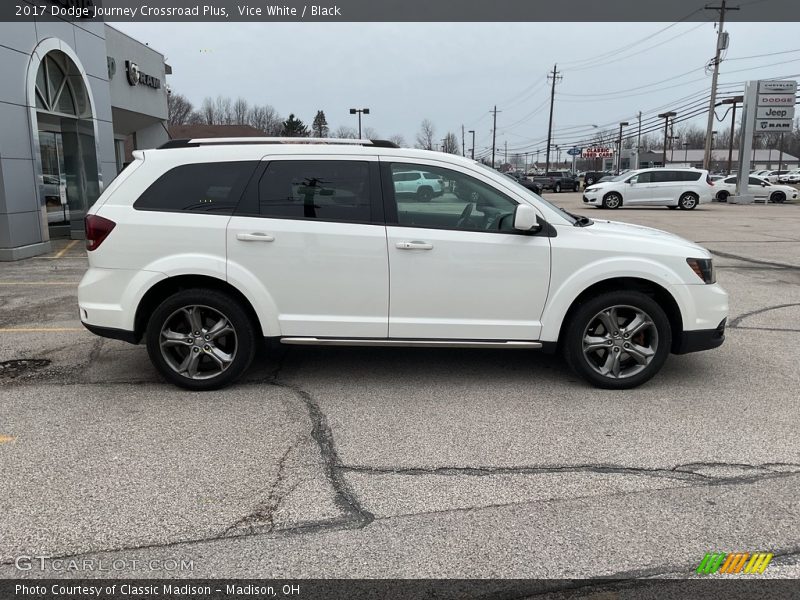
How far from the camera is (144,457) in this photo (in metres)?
3.80

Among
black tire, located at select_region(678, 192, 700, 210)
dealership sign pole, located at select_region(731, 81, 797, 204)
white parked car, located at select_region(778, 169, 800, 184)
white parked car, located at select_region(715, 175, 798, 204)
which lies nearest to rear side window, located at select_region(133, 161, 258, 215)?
black tire, located at select_region(678, 192, 700, 210)

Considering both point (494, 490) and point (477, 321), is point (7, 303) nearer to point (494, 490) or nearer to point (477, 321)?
point (477, 321)

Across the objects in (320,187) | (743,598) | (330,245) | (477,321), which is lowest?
(743,598)

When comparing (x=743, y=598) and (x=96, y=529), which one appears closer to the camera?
(x=743, y=598)

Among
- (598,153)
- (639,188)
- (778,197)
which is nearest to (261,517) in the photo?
(639,188)

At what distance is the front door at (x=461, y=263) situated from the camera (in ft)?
15.6

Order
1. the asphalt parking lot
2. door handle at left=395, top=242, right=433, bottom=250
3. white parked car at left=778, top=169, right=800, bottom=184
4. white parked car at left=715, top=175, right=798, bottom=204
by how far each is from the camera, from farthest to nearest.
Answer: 1. white parked car at left=778, top=169, right=800, bottom=184
2. white parked car at left=715, top=175, right=798, bottom=204
3. door handle at left=395, top=242, right=433, bottom=250
4. the asphalt parking lot

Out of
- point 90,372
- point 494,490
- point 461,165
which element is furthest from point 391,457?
point 90,372

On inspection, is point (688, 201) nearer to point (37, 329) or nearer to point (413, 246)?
point (413, 246)

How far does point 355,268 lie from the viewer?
476 cm

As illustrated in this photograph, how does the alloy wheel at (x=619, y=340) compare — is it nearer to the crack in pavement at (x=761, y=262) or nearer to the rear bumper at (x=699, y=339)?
the rear bumper at (x=699, y=339)

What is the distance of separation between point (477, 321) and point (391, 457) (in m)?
1.43

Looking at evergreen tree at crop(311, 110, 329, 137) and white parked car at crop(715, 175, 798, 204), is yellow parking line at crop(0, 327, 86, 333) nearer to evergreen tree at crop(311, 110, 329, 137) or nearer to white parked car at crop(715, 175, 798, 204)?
white parked car at crop(715, 175, 798, 204)

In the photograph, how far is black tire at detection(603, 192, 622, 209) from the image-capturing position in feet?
93.5
